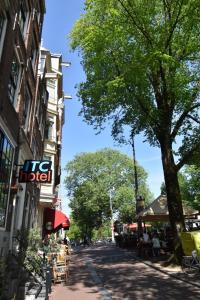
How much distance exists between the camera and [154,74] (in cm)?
1802

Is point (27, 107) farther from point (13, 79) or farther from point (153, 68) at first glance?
point (153, 68)

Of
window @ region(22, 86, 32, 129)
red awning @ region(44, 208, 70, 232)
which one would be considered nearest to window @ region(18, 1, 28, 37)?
window @ region(22, 86, 32, 129)

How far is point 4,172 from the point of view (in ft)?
38.5

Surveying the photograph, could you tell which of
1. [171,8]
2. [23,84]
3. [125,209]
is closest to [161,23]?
[171,8]

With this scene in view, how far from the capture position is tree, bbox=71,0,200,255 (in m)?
16.0

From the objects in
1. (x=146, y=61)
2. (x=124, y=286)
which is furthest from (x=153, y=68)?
(x=124, y=286)

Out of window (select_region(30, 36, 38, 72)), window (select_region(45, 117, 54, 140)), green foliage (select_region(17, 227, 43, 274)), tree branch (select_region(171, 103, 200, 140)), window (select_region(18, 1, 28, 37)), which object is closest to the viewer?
green foliage (select_region(17, 227, 43, 274))

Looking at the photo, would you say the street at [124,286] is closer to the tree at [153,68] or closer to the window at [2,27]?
the tree at [153,68]

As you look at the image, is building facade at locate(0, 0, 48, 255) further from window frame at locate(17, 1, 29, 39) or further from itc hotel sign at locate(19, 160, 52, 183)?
itc hotel sign at locate(19, 160, 52, 183)

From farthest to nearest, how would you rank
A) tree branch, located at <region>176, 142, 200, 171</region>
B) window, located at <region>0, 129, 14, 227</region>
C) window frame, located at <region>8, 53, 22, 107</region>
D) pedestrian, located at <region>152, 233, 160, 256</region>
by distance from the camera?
pedestrian, located at <region>152, 233, 160, 256</region>, tree branch, located at <region>176, 142, 200, 171</region>, window frame, located at <region>8, 53, 22, 107</region>, window, located at <region>0, 129, 14, 227</region>

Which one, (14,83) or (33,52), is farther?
(33,52)

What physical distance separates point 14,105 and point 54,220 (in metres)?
12.1

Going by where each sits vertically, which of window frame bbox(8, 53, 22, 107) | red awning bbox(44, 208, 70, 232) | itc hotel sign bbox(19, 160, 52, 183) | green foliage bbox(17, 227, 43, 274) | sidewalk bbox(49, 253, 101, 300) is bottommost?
sidewalk bbox(49, 253, 101, 300)

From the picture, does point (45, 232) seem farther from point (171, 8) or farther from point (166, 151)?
point (171, 8)
